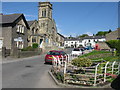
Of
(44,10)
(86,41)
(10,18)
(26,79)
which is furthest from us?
(86,41)

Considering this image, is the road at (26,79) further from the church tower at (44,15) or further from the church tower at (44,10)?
the church tower at (44,10)

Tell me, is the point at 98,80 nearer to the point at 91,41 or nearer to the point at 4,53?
the point at 4,53

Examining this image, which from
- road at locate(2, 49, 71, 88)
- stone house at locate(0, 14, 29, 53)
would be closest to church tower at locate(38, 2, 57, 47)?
stone house at locate(0, 14, 29, 53)

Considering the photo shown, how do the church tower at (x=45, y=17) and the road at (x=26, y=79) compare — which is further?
the church tower at (x=45, y=17)

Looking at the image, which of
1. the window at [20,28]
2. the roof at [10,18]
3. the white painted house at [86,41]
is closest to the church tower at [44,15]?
the window at [20,28]

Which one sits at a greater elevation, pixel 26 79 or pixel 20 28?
pixel 20 28

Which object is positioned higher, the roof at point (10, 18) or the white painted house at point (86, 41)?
the roof at point (10, 18)

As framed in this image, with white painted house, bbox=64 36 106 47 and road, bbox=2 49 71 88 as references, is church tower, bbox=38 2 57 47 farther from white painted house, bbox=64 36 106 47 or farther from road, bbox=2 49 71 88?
road, bbox=2 49 71 88

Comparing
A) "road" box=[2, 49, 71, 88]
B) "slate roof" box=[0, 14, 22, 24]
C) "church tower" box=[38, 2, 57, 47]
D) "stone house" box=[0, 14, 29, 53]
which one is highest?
"church tower" box=[38, 2, 57, 47]

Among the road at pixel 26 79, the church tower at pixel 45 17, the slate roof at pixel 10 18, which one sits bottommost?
the road at pixel 26 79

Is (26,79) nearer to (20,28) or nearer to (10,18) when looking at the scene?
(10,18)

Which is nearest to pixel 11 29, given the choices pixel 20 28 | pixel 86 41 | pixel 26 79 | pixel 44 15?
pixel 20 28

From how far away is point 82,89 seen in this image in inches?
273

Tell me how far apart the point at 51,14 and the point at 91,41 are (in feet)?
137
